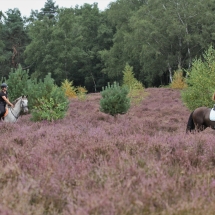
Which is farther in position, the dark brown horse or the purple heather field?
the dark brown horse

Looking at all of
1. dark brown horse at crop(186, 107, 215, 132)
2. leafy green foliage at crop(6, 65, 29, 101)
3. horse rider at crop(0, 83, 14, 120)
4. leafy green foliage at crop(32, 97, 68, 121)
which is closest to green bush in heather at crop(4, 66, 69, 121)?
leafy green foliage at crop(32, 97, 68, 121)

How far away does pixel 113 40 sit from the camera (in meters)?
53.2

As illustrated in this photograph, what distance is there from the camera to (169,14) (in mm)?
41594

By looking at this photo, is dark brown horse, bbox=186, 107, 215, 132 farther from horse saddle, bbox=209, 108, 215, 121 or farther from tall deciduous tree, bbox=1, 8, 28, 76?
tall deciduous tree, bbox=1, 8, 28, 76

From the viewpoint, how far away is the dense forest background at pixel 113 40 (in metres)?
41.7

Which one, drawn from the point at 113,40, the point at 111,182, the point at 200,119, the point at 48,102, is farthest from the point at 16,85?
the point at 113,40

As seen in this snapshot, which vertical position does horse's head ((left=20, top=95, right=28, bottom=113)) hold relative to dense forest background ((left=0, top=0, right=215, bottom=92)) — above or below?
below

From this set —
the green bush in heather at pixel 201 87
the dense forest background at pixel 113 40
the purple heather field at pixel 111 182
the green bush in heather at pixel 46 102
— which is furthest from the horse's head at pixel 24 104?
the dense forest background at pixel 113 40

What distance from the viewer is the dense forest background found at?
41.7m

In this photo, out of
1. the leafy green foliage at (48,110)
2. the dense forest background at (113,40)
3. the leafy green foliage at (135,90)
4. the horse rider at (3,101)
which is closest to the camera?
the horse rider at (3,101)

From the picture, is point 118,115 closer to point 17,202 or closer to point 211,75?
point 211,75

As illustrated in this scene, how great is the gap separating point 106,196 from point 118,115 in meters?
12.6

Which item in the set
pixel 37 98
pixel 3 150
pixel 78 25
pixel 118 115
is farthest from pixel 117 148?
pixel 78 25

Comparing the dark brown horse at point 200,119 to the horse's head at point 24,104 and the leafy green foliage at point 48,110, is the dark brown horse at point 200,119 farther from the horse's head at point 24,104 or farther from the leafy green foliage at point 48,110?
the horse's head at point 24,104
